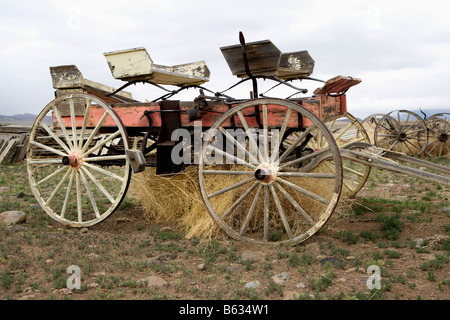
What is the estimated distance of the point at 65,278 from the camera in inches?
142

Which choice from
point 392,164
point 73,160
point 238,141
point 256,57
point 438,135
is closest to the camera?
point 392,164

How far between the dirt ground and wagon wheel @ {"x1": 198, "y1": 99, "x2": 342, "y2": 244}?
0.87 feet

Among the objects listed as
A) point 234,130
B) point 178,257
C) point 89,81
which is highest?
point 89,81

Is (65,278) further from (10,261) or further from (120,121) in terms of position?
(120,121)

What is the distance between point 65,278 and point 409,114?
12547 mm

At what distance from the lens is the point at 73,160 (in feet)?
16.5

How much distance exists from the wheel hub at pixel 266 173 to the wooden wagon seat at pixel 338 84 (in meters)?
1.12

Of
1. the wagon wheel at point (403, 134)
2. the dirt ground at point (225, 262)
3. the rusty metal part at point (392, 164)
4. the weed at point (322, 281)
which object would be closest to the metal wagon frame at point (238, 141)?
the rusty metal part at point (392, 164)

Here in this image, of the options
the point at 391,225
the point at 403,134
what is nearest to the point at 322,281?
the point at 391,225

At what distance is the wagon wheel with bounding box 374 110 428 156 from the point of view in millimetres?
13367

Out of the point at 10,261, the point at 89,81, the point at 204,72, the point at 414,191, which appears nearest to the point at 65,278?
the point at 10,261

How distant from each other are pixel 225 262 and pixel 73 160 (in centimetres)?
233

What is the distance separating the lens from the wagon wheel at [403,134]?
13.4 m

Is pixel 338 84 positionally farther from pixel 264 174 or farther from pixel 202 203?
pixel 202 203
